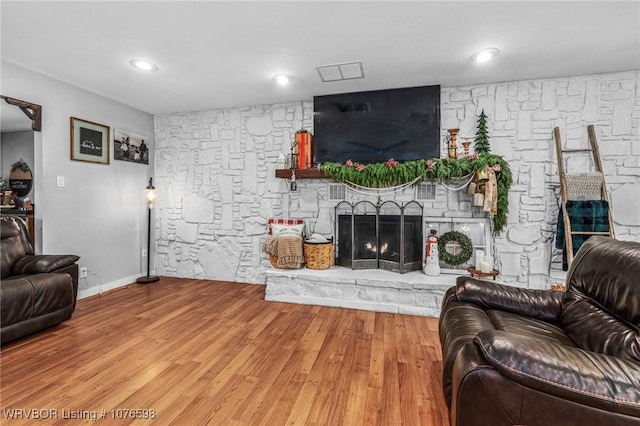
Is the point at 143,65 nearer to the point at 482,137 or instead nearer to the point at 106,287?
the point at 106,287

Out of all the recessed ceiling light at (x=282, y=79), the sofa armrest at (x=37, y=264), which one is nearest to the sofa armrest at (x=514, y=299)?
the recessed ceiling light at (x=282, y=79)

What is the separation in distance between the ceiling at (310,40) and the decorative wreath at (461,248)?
1.68m

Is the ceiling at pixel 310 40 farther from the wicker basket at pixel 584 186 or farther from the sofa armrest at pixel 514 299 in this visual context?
the sofa armrest at pixel 514 299

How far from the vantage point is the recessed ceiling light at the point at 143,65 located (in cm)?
282

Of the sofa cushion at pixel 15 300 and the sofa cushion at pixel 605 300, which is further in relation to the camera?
the sofa cushion at pixel 15 300

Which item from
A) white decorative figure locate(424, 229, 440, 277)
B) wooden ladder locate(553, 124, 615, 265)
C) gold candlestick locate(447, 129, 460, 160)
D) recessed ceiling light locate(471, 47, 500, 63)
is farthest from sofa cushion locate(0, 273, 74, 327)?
wooden ladder locate(553, 124, 615, 265)

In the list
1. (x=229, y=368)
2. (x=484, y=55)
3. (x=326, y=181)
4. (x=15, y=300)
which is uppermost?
(x=484, y=55)

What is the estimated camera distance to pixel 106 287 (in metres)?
3.82

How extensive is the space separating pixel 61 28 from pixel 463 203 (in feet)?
13.0

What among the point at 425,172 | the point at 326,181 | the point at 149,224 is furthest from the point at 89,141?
the point at 425,172

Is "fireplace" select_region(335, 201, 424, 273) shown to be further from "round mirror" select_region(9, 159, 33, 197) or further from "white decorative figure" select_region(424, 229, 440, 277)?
"round mirror" select_region(9, 159, 33, 197)

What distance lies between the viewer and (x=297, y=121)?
13.1ft

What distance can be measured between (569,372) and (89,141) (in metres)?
4.59

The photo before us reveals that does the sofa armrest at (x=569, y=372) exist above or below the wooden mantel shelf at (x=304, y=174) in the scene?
below
